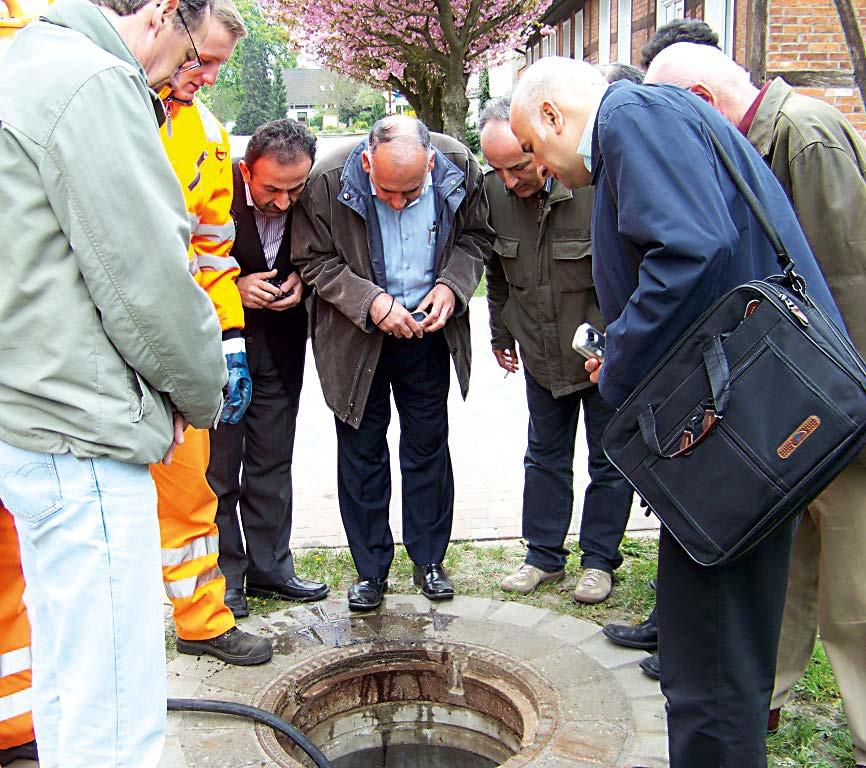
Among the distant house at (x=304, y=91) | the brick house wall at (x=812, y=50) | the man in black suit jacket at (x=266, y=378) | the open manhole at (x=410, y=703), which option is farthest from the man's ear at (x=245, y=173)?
the distant house at (x=304, y=91)

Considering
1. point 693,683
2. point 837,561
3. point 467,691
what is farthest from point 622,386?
point 467,691

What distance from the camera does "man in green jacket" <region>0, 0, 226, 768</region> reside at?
77.9 inches

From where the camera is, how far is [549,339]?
4.12 metres

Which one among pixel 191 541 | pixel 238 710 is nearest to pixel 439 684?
pixel 238 710

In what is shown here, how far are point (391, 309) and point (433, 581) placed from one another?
1.23m

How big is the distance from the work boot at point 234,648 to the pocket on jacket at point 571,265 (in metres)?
1.88

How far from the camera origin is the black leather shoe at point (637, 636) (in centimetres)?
374

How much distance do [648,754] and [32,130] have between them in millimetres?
2490

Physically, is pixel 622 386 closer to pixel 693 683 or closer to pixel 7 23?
pixel 693 683

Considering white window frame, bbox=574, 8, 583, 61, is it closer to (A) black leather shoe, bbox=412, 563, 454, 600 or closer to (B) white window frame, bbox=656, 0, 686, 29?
(B) white window frame, bbox=656, 0, 686, 29

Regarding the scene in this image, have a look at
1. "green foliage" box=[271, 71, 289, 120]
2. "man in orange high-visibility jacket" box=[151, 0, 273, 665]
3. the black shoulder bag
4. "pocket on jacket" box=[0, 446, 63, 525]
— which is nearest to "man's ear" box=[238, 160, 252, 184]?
"man in orange high-visibility jacket" box=[151, 0, 273, 665]

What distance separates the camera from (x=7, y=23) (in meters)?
2.66

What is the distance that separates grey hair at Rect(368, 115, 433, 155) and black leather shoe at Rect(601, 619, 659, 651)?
2.03 m

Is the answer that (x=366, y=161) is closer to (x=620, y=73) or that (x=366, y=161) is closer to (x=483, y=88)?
(x=620, y=73)
